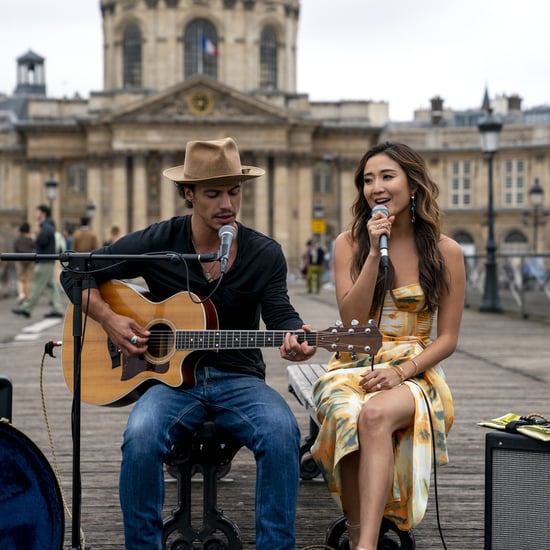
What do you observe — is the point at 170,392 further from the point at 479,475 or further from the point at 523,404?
the point at 523,404

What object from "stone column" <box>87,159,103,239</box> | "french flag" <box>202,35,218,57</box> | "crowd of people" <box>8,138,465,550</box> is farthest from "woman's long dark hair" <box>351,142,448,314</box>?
"stone column" <box>87,159,103,239</box>

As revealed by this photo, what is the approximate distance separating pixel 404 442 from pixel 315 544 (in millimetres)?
820

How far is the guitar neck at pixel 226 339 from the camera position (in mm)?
4348

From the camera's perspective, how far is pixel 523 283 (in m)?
20.2

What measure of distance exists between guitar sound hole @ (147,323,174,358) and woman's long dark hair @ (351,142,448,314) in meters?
0.94

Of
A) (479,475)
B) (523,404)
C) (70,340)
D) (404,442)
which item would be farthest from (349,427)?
(523,404)

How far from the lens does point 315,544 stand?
16.0ft

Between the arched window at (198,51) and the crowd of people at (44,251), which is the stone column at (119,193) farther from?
the crowd of people at (44,251)

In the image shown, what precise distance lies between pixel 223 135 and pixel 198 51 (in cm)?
680

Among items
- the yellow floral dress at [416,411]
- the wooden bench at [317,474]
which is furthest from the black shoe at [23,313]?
the yellow floral dress at [416,411]

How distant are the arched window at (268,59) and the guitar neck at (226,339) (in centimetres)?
→ 6272

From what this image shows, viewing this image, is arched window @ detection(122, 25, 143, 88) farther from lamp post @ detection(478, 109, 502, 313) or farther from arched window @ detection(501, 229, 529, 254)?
lamp post @ detection(478, 109, 502, 313)

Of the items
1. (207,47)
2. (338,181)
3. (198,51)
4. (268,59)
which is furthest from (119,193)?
(338,181)

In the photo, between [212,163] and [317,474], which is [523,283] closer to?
[317,474]
